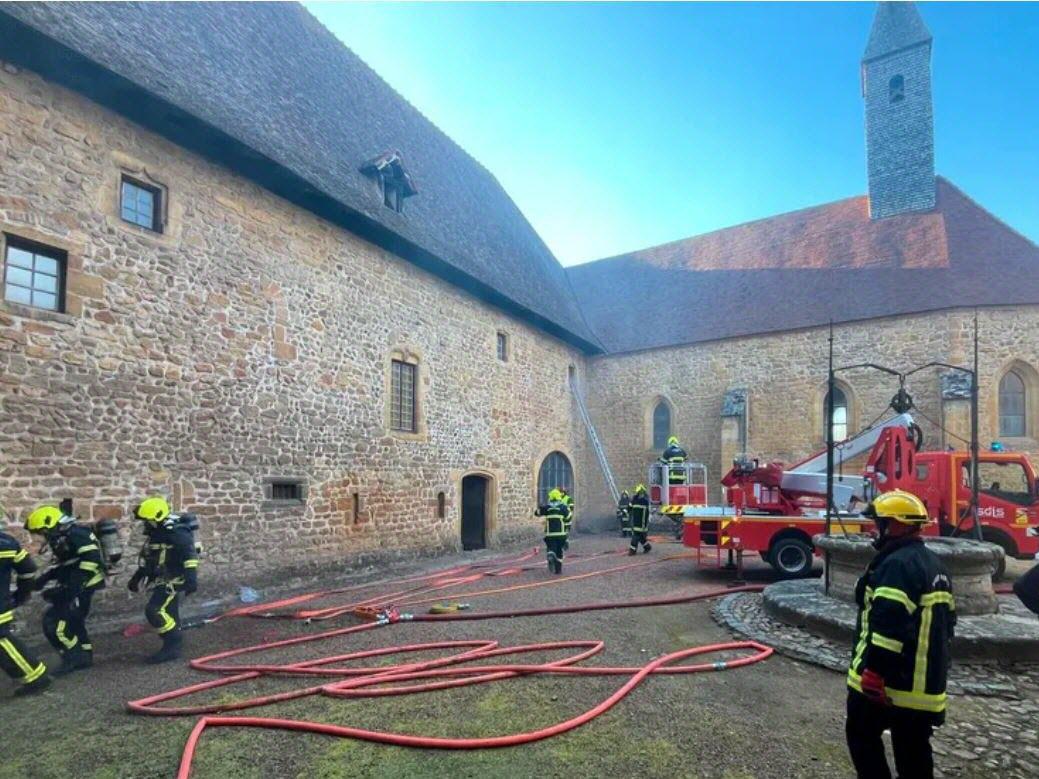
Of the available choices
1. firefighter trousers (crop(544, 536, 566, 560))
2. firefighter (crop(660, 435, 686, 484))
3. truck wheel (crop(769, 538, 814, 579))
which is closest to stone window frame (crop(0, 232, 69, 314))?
firefighter trousers (crop(544, 536, 566, 560))

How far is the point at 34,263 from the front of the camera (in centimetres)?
714

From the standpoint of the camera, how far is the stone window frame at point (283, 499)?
9539mm

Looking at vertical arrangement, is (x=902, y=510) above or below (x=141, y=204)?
below

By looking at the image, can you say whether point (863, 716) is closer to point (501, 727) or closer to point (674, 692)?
point (674, 692)

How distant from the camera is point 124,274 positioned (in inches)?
312

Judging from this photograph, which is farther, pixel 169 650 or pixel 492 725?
pixel 169 650

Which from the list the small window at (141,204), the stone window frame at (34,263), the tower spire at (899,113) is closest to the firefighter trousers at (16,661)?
the stone window frame at (34,263)

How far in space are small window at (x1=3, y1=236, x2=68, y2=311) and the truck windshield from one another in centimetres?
1411

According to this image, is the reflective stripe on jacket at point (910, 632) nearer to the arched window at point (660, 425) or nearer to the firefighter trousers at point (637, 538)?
the firefighter trousers at point (637, 538)

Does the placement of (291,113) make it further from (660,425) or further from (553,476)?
(660,425)

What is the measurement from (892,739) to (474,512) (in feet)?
43.0

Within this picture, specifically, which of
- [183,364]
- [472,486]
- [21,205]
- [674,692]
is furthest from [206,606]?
[472,486]

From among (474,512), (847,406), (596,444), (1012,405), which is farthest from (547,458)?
(1012,405)

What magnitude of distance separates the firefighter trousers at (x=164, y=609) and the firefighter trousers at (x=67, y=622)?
1.71 ft
